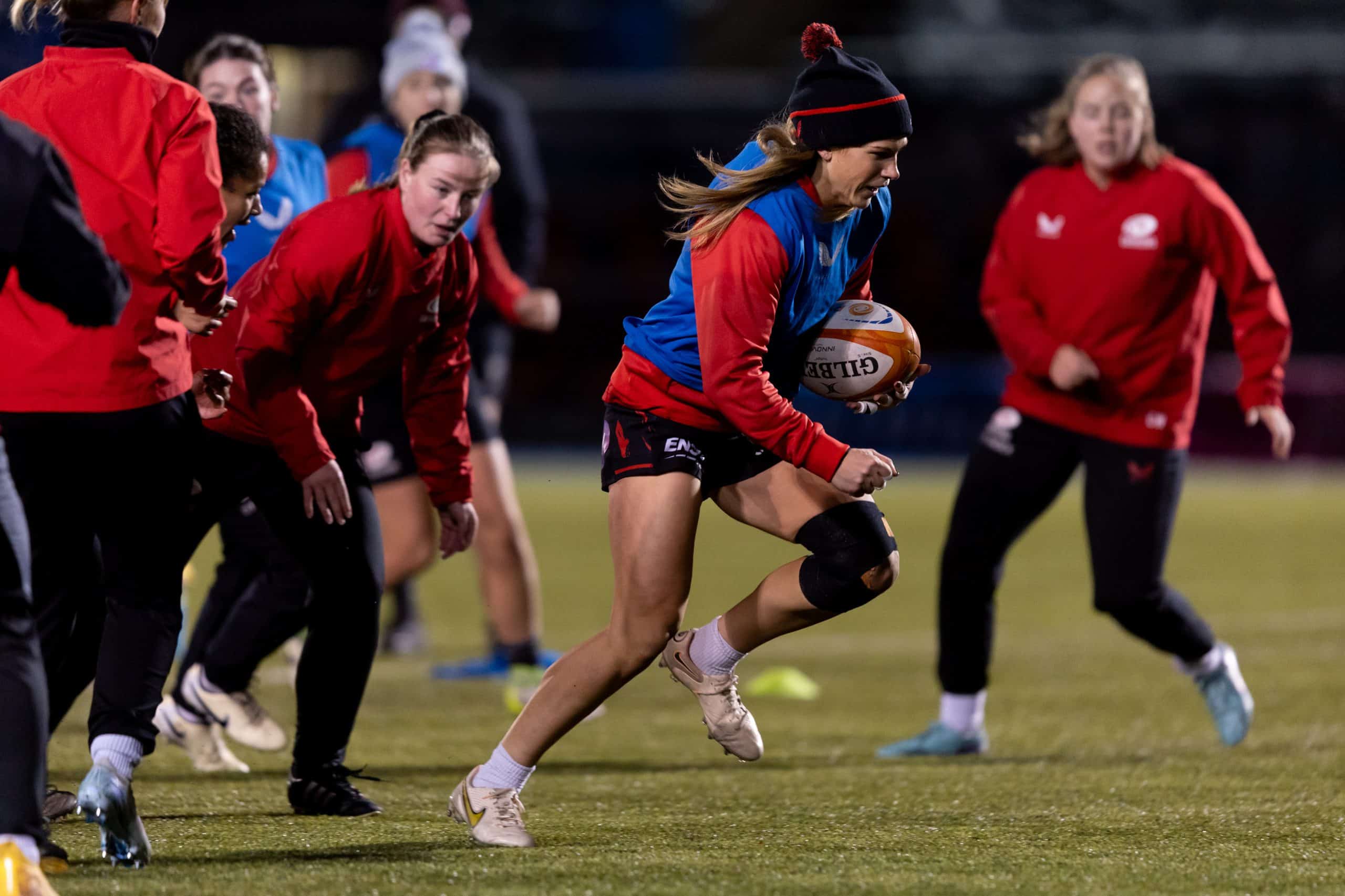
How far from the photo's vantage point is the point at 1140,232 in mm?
6250

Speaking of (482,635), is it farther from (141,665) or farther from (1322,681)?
(141,665)

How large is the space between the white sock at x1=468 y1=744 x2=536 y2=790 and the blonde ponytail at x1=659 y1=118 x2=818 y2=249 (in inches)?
50.3

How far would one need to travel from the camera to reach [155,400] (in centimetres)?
411

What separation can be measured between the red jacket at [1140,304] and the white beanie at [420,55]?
2.31m

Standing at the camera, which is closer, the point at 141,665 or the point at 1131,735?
the point at 141,665

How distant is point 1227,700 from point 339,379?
10.7 feet

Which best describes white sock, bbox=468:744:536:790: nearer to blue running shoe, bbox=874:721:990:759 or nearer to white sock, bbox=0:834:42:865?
white sock, bbox=0:834:42:865

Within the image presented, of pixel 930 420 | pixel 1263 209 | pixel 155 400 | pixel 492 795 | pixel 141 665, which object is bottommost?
pixel 930 420

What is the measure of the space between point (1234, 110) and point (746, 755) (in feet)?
80.4

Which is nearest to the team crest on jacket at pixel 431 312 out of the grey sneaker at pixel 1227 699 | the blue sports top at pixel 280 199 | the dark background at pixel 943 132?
the blue sports top at pixel 280 199

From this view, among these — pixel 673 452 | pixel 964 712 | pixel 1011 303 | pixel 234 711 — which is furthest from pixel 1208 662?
pixel 234 711

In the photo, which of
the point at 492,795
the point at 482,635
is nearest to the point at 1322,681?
the point at 482,635

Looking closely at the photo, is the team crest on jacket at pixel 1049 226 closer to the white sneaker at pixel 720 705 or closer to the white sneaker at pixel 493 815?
the white sneaker at pixel 720 705

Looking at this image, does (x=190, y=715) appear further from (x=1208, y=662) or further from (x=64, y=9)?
(x=1208, y=662)
